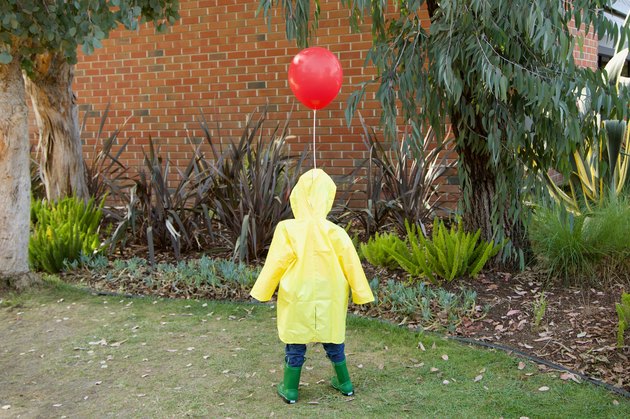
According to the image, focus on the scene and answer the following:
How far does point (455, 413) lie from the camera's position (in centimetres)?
383

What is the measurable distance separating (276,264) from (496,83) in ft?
5.59

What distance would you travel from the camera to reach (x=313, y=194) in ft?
12.8

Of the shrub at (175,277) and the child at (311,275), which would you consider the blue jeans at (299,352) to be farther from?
the shrub at (175,277)

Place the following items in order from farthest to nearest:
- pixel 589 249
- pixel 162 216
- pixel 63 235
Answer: pixel 162 216 < pixel 63 235 < pixel 589 249

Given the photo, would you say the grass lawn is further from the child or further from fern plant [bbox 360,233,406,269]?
fern plant [bbox 360,233,406,269]

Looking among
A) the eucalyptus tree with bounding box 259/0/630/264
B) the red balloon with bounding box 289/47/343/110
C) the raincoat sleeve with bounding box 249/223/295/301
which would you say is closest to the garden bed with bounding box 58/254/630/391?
the eucalyptus tree with bounding box 259/0/630/264

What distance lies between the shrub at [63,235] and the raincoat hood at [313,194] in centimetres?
363

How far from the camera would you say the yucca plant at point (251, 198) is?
22.3 feet

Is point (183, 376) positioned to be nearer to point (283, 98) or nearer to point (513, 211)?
point (513, 211)

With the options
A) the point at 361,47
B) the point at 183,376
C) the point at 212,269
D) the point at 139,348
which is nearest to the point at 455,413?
the point at 183,376

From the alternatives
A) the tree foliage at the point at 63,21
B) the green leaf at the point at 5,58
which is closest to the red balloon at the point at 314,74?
the tree foliage at the point at 63,21

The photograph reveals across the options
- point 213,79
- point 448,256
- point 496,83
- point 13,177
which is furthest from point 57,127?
point 496,83

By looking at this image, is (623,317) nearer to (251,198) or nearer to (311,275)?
(311,275)

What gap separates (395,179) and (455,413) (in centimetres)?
383
